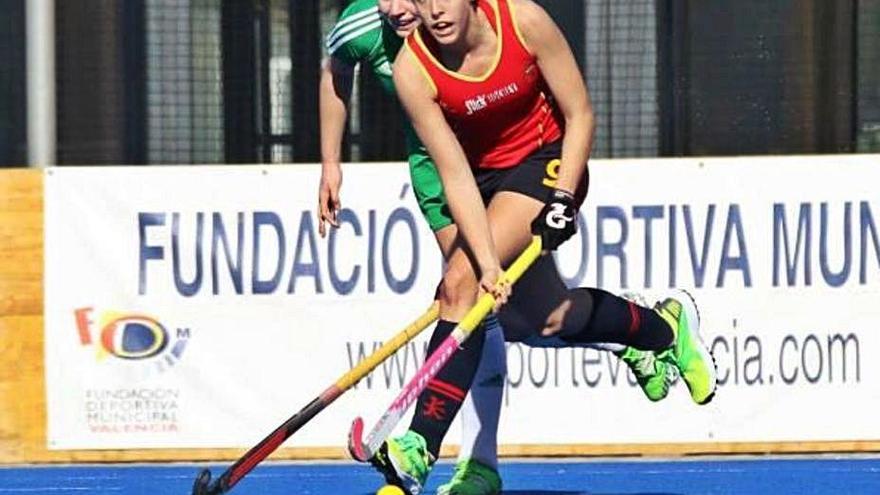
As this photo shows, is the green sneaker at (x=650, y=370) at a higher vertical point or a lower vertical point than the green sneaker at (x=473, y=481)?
higher

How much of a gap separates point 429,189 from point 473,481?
31.3 inches

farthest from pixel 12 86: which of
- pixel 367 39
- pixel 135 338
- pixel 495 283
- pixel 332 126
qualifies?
pixel 495 283

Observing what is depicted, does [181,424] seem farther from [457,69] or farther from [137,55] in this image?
[457,69]

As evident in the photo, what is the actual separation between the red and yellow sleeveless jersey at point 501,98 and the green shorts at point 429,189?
0.53ft

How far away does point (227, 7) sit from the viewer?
7.80 meters

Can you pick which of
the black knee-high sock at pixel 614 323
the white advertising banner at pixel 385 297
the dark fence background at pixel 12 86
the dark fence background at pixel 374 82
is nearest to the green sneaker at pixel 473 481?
the black knee-high sock at pixel 614 323

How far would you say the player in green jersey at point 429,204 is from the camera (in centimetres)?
602

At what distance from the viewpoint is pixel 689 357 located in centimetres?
638

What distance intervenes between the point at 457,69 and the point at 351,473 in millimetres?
1988

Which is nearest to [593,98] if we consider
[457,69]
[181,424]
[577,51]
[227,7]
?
[577,51]

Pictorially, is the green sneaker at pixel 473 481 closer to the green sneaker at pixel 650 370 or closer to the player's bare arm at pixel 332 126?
the green sneaker at pixel 650 370

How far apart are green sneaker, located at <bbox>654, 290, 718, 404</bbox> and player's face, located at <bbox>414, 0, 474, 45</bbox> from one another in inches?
48.9

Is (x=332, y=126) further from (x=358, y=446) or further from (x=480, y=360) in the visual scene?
(x=358, y=446)

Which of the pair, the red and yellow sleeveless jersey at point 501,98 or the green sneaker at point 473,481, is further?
the green sneaker at point 473,481
